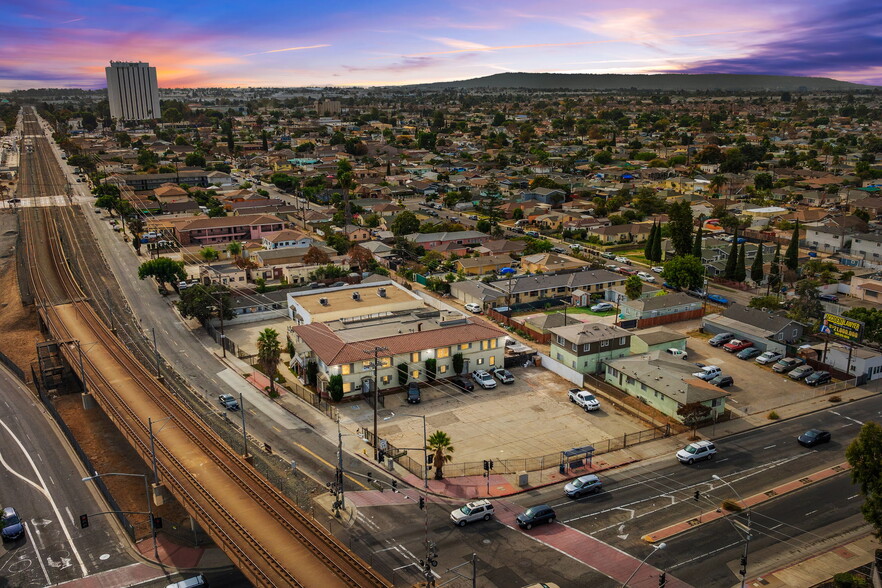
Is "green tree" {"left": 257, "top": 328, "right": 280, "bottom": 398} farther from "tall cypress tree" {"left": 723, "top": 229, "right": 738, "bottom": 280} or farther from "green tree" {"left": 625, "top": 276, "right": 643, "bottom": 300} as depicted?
"tall cypress tree" {"left": 723, "top": 229, "right": 738, "bottom": 280}

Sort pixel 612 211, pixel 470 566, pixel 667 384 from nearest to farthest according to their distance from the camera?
pixel 470 566 → pixel 667 384 → pixel 612 211

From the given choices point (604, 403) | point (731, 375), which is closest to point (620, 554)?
point (604, 403)

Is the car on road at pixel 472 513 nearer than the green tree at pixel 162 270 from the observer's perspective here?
Yes

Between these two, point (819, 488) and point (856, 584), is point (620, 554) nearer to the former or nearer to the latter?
point (856, 584)

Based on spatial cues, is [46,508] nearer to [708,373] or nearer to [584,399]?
→ [584,399]

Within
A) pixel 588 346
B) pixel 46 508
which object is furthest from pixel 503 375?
pixel 46 508

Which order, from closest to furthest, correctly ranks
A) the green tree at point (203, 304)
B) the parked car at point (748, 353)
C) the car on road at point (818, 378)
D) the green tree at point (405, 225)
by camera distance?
the car on road at point (818, 378)
the parked car at point (748, 353)
the green tree at point (203, 304)
the green tree at point (405, 225)

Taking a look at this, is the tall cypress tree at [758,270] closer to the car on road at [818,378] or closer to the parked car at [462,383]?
the car on road at [818,378]

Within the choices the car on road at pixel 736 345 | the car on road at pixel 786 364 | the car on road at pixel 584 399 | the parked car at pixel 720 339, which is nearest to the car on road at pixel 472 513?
the car on road at pixel 584 399
